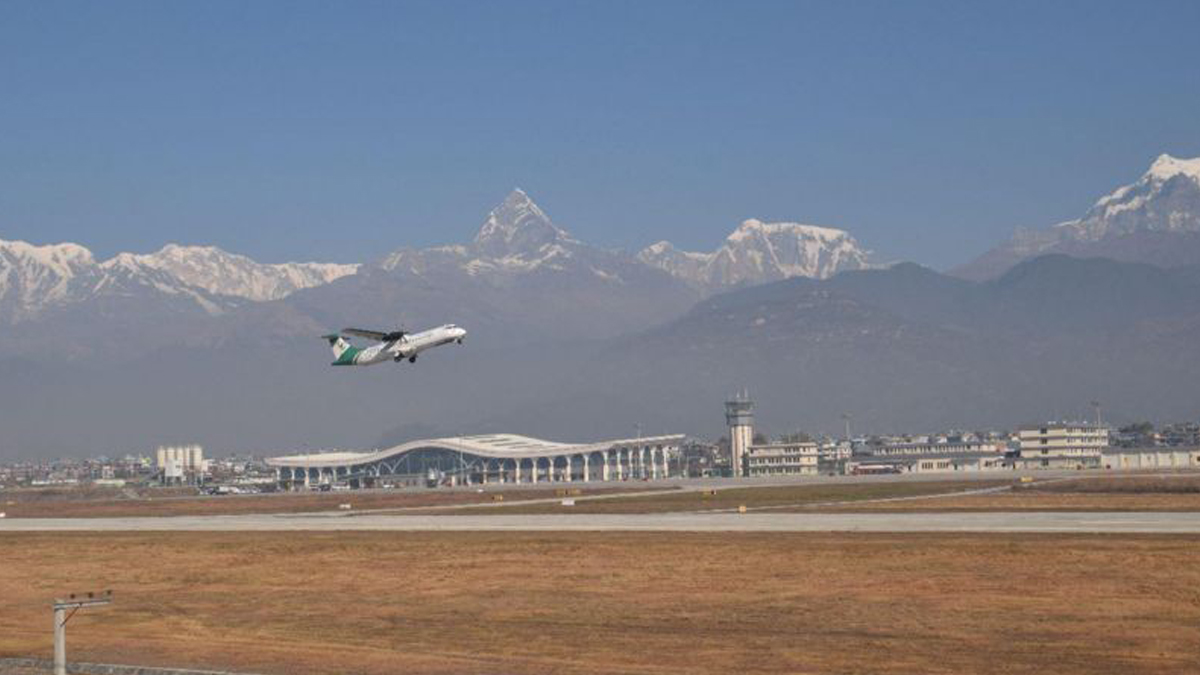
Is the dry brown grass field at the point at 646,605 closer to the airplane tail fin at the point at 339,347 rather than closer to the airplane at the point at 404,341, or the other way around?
the airplane at the point at 404,341

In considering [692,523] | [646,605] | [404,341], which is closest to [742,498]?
[404,341]

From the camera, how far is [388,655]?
53.0m

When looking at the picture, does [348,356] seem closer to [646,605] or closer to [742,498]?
[742,498]

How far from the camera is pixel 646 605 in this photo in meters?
61.9

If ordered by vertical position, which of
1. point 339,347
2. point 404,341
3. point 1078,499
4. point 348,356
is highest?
point 339,347

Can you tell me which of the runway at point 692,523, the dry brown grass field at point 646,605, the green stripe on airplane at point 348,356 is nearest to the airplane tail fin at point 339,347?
the green stripe on airplane at point 348,356

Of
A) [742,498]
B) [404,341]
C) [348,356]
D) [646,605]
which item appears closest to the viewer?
[646,605]

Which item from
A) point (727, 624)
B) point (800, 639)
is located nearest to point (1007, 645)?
point (800, 639)

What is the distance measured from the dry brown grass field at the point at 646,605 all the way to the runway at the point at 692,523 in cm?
595

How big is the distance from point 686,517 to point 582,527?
10.5 m

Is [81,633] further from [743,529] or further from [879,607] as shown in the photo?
[743,529]

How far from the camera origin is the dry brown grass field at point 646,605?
50.5m

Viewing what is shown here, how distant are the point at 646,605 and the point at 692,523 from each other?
115 feet

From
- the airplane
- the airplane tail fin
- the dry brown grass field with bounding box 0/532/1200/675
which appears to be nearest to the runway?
the dry brown grass field with bounding box 0/532/1200/675
